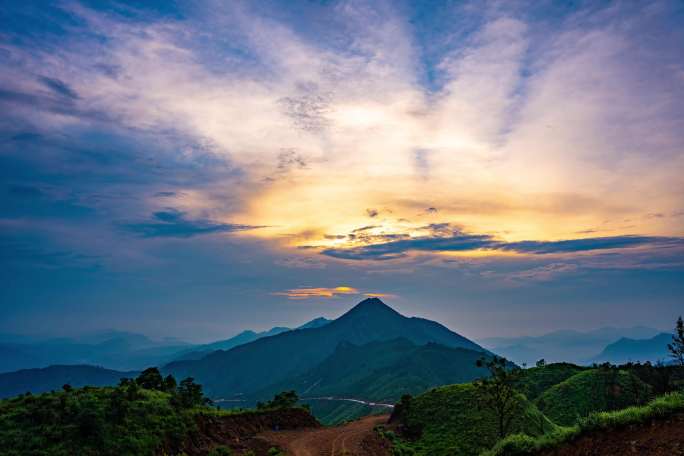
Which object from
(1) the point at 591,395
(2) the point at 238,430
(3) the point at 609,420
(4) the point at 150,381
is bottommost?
(1) the point at 591,395

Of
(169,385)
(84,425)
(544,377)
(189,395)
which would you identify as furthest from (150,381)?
(544,377)

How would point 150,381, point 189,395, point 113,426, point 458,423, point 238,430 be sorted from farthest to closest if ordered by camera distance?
point 458,423 → point 150,381 → point 189,395 → point 238,430 → point 113,426

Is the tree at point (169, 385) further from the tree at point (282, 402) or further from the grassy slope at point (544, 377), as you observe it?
the grassy slope at point (544, 377)

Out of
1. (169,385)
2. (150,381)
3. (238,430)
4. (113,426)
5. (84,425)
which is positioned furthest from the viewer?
(150,381)

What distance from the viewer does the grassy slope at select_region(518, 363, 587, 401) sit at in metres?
93.8

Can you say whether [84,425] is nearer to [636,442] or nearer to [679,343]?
[636,442]

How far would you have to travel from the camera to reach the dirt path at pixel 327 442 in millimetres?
40156

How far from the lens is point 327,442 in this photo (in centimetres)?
4419

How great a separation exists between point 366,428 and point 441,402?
38.6 feet

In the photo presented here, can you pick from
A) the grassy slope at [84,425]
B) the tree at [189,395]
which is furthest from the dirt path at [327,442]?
the grassy slope at [84,425]

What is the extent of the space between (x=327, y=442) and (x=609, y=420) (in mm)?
33347

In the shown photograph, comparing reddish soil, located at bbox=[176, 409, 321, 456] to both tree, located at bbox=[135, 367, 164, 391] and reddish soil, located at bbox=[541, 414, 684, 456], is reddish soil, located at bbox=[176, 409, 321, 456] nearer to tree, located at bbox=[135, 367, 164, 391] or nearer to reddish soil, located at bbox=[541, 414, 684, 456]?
tree, located at bbox=[135, 367, 164, 391]

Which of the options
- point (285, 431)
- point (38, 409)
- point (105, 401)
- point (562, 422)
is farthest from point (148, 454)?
point (562, 422)

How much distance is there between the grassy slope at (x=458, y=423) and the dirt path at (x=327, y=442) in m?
6.49
